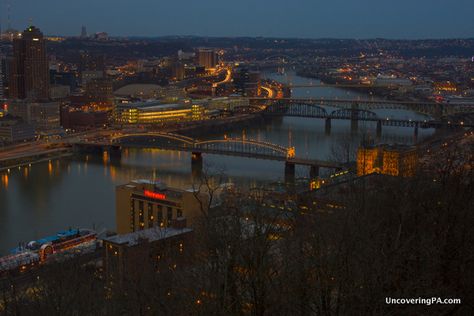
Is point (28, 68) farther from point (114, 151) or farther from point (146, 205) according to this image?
point (146, 205)

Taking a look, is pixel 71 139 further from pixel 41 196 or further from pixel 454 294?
pixel 454 294

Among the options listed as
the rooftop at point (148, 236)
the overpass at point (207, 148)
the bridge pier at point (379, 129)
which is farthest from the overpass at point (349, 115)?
the rooftop at point (148, 236)

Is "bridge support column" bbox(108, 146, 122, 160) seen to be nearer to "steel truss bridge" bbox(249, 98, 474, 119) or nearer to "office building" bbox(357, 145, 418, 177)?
"office building" bbox(357, 145, 418, 177)

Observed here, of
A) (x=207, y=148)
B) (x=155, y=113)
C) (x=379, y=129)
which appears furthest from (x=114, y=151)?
(x=379, y=129)

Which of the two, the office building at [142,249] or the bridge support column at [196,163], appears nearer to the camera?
the office building at [142,249]

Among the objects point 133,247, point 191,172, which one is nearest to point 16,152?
point 191,172

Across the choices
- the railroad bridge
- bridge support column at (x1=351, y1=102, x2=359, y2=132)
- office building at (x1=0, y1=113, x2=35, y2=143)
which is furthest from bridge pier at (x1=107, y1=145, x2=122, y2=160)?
bridge support column at (x1=351, y1=102, x2=359, y2=132)

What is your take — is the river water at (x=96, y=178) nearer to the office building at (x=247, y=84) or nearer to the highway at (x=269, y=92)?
the highway at (x=269, y=92)
